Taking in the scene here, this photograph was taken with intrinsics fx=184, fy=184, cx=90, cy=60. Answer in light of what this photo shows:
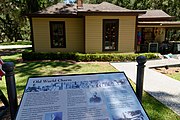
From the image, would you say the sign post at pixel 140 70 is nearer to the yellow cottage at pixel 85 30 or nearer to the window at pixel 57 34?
the yellow cottage at pixel 85 30

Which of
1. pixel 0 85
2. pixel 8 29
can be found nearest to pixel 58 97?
pixel 0 85

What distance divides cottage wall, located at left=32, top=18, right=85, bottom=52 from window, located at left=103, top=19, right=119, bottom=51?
6.03 ft

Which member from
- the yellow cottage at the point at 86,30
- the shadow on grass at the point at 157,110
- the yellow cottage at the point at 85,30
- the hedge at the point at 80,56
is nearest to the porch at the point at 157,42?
the yellow cottage at the point at 86,30

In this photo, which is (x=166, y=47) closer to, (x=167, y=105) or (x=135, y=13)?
(x=135, y=13)

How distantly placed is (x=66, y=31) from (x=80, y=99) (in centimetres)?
1132

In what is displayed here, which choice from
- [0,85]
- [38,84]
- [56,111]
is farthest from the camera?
Answer: [0,85]

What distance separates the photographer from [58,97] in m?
2.64

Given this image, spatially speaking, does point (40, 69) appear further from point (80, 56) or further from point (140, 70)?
point (140, 70)

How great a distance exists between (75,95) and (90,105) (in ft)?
0.91

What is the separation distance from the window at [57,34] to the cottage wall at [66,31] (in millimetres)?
225

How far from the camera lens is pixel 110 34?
12.9 m

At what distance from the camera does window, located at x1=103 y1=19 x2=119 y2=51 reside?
12594mm

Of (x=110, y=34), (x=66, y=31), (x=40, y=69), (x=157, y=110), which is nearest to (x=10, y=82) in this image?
(x=157, y=110)

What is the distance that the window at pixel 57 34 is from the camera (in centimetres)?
1342
